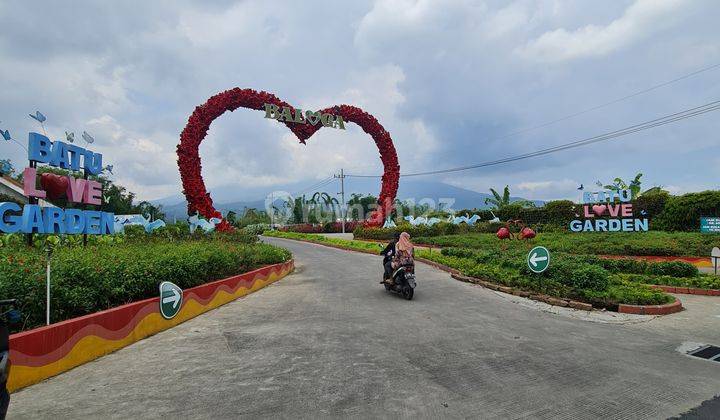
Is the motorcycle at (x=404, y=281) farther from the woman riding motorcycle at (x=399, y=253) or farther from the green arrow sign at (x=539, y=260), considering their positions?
the green arrow sign at (x=539, y=260)

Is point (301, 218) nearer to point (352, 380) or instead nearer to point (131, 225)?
point (131, 225)

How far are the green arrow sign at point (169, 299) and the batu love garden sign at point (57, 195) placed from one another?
4.54 meters

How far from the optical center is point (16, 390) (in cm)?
421

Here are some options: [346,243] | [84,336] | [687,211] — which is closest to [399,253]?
[84,336]

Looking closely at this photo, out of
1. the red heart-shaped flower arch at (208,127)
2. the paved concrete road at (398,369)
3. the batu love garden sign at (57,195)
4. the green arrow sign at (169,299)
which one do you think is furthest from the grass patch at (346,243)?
the green arrow sign at (169,299)

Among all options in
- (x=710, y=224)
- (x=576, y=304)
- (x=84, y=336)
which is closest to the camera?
(x=84, y=336)

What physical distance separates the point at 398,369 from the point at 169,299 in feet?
13.7

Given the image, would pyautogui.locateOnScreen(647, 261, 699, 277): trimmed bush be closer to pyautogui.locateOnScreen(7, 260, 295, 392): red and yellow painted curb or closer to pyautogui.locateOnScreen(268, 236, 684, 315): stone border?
pyautogui.locateOnScreen(268, 236, 684, 315): stone border

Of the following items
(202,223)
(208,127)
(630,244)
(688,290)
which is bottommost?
(688,290)

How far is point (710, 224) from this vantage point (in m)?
18.4

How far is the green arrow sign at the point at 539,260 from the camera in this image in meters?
9.53

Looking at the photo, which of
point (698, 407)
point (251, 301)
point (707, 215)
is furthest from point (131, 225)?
point (707, 215)

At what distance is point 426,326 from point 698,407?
359cm

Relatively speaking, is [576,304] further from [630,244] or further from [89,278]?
[630,244]
